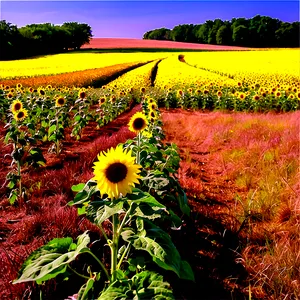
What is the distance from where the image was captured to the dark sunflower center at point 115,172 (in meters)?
1.69

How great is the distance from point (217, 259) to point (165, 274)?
0.51m

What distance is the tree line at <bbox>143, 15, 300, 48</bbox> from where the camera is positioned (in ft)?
220

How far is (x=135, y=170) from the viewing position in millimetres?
1754

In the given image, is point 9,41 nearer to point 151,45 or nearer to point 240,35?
point 151,45

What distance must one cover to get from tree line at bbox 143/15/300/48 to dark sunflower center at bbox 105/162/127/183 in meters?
73.3

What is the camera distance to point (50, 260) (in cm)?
169

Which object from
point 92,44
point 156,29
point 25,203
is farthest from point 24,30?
point 25,203

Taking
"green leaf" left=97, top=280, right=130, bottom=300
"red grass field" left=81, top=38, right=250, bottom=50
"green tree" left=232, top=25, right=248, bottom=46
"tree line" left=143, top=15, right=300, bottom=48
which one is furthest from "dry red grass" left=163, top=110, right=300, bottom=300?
"green tree" left=232, top=25, right=248, bottom=46

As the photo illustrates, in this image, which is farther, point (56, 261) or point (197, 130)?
point (197, 130)

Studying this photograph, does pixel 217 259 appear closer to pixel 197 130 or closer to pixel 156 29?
pixel 197 130

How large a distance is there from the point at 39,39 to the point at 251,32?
44.1 meters

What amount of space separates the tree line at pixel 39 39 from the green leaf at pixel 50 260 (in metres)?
53.1

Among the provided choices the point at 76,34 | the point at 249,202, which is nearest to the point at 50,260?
the point at 249,202

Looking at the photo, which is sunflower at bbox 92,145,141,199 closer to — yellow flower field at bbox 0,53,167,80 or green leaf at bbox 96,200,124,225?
green leaf at bbox 96,200,124,225
